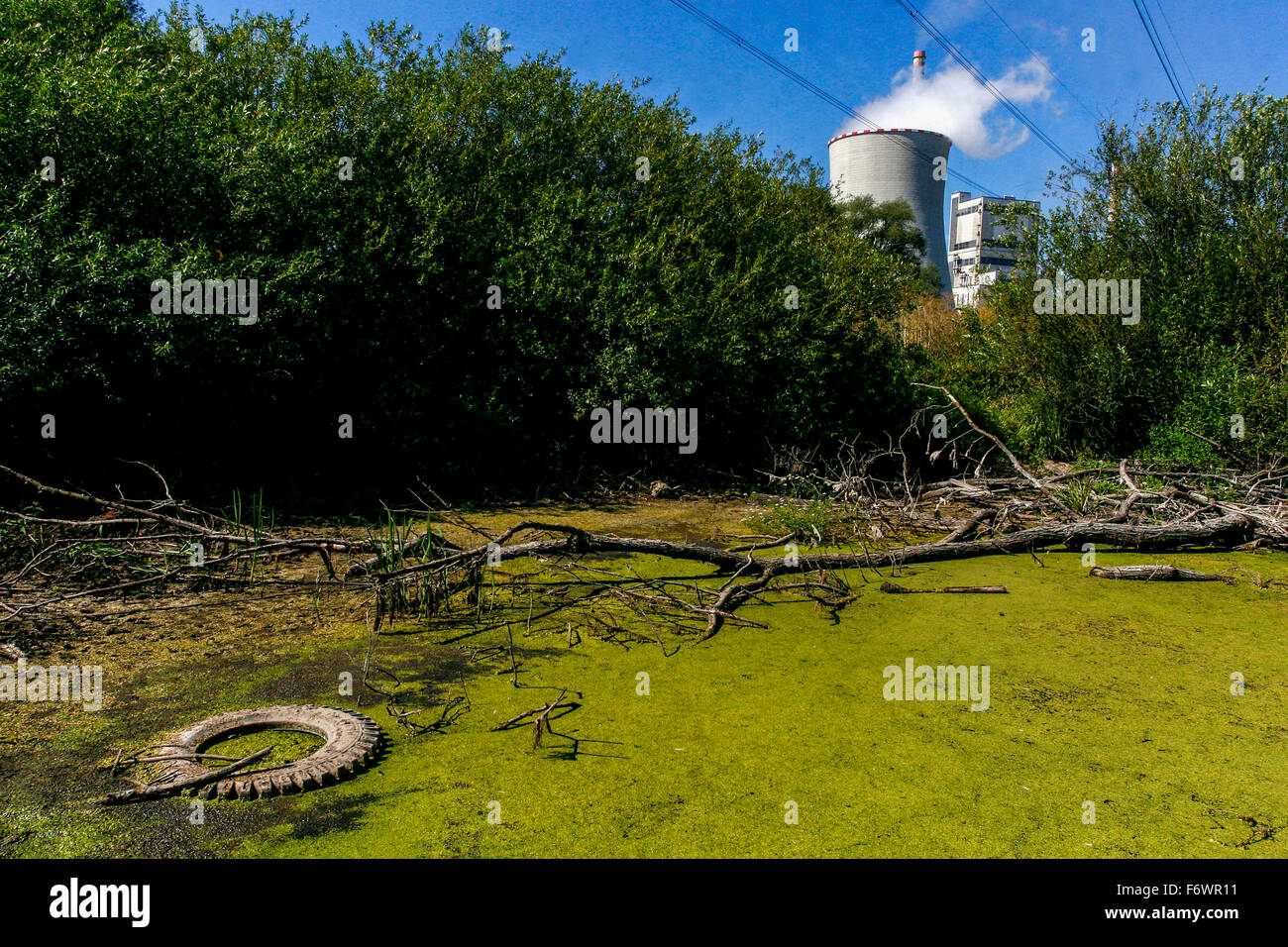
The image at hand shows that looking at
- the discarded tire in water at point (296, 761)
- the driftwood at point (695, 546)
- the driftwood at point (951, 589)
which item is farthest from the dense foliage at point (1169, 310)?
the discarded tire in water at point (296, 761)

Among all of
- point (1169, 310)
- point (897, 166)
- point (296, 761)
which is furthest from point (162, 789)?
point (897, 166)

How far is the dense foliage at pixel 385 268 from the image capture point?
643 cm

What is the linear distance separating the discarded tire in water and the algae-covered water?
59 millimetres

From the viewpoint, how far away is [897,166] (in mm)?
26688

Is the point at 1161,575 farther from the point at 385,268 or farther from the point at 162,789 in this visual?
the point at 385,268

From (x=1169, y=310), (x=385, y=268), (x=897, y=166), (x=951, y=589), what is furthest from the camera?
(x=897, y=166)

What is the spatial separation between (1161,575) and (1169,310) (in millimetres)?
6317

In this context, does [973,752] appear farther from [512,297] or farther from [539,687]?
[512,297]

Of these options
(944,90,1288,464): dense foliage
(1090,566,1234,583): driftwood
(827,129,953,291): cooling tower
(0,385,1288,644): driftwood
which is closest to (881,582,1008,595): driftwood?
(0,385,1288,644): driftwood

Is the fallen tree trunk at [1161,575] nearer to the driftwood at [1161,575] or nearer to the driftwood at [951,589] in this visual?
the driftwood at [1161,575]

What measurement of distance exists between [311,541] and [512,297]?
4.61 meters

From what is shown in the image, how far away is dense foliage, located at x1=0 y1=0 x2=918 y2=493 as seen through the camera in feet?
21.1

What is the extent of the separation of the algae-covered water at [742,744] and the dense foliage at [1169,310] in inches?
250

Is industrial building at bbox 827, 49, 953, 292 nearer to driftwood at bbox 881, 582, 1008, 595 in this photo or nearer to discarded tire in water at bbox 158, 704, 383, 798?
driftwood at bbox 881, 582, 1008, 595
